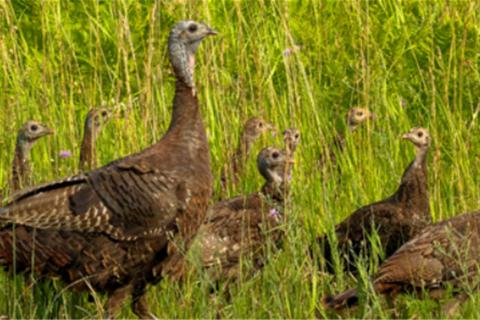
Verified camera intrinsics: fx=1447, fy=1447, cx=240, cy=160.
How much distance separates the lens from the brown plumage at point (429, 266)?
6.99 m

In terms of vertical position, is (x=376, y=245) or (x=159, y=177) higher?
(x=159, y=177)

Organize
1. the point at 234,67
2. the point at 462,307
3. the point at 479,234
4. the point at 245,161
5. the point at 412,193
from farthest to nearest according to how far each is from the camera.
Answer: the point at 234,67
the point at 245,161
the point at 412,193
the point at 479,234
the point at 462,307

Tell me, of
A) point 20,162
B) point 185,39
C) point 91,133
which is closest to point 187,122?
point 185,39

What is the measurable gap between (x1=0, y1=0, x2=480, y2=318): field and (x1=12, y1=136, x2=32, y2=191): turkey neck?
0.08 meters

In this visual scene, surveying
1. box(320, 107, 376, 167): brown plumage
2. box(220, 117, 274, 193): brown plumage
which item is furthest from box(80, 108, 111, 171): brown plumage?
box(320, 107, 376, 167): brown plumage

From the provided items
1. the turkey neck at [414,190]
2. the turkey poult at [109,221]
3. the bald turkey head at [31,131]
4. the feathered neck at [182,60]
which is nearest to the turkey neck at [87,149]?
the bald turkey head at [31,131]

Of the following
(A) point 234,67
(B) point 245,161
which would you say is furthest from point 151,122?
(A) point 234,67

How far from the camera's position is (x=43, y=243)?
6.99 meters

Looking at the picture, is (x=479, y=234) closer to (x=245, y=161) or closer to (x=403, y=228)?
(x=403, y=228)

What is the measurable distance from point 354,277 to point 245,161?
208 centimetres

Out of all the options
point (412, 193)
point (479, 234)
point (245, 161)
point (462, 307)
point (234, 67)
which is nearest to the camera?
point (462, 307)

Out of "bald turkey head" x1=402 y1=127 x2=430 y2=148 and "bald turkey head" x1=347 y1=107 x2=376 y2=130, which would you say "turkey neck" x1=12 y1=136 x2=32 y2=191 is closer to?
"bald turkey head" x1=347 y1=107 x2=376 y2=130

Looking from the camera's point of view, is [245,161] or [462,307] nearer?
[462,307]

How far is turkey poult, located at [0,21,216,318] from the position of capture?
698 centimetres
